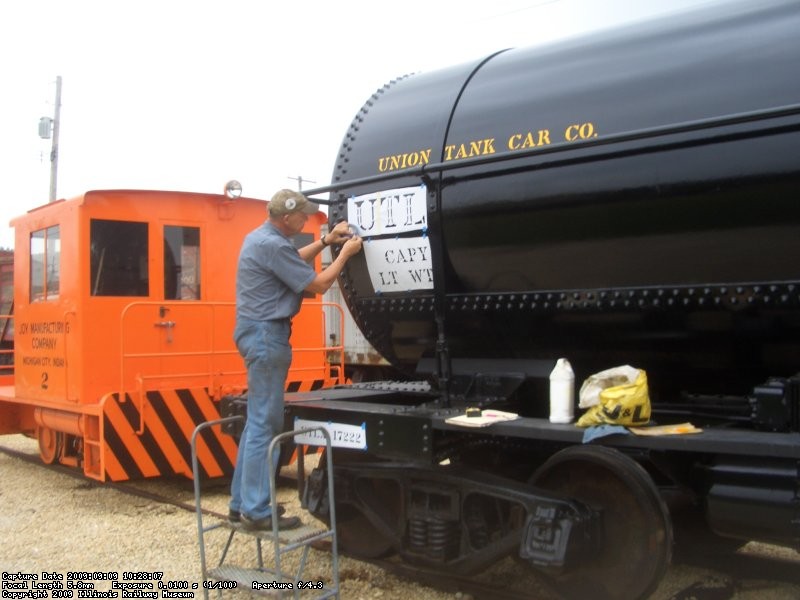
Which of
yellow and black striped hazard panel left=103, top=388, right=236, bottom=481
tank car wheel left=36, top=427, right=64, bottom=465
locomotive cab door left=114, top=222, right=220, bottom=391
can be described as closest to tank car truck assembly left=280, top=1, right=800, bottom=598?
yellow and black striped hazard panel left=103, top=388, right=236, bottom=481

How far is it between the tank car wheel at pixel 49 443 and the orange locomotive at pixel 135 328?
3 cm

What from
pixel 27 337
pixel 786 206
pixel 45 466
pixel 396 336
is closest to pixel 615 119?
pixel 786 206

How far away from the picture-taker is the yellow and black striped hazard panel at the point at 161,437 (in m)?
6.61

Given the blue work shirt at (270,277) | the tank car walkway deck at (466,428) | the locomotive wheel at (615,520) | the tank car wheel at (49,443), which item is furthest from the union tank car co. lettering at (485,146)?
the tank car wheel at (49,443)

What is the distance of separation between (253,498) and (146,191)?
406cm

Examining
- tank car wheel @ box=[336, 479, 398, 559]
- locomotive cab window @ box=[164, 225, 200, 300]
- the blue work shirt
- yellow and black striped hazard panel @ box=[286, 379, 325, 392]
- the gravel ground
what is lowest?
the gravel ground

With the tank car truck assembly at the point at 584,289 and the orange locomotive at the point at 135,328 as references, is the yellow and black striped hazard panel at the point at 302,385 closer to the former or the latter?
the orange locomotive at the point at 135,328

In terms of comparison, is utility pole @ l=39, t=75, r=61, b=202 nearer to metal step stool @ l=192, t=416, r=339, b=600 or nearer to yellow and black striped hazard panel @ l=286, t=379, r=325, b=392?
yellow and black striped hazard panel @ l=286, t=379, r=325, b=392

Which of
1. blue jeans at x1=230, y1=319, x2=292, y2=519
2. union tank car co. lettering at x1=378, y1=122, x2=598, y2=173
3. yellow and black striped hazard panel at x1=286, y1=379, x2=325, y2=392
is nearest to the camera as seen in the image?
union tank car co. lettering at x1=378, y1=122, x2=598, y2=173

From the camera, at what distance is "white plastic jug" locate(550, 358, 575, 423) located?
11.6 ft

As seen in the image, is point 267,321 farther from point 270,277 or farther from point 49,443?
point 49,443

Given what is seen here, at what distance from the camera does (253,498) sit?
164 inches

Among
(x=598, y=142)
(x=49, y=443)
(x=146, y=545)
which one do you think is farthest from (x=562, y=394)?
(x=49, y=443)

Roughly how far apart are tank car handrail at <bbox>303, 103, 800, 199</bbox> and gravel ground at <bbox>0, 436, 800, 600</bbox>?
2.25m
